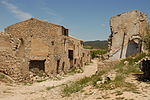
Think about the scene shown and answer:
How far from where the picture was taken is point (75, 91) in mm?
8109

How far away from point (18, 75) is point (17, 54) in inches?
65.3

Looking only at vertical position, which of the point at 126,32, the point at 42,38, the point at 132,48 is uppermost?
the point at 126,32

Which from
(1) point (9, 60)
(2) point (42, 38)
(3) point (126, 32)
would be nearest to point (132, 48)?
(3) point (126, 32)

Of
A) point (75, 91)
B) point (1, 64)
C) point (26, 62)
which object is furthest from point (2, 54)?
point (75, 91)

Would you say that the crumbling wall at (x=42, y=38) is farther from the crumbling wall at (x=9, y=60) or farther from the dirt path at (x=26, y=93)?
the dirt path at (x=26, y=93)

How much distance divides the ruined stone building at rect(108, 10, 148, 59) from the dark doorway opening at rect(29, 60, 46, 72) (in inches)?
284

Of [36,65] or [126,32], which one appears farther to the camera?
[36,65]

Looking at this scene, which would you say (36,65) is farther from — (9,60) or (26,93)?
(26,93)

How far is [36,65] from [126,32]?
961 cm

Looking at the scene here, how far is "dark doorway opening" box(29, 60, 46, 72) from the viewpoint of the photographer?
1736cm

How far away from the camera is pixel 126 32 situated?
1611 cm

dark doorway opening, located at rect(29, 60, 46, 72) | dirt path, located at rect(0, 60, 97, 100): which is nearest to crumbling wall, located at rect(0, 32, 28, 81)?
dirt path, located at rect(0, 60, 97, 100)

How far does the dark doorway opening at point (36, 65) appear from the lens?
17359mm

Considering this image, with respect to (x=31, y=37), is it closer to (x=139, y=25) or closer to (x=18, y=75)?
(x=18, y=75)
